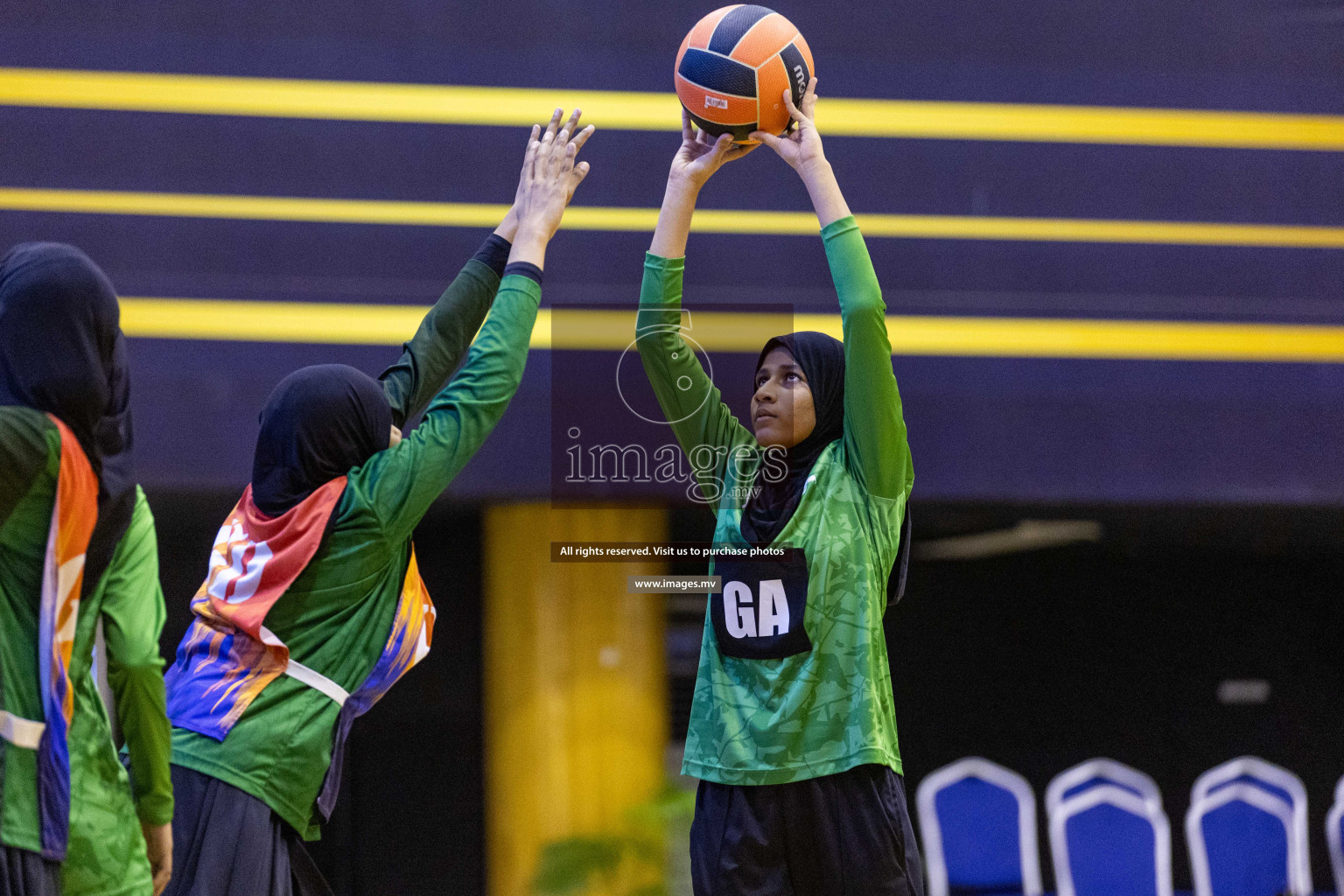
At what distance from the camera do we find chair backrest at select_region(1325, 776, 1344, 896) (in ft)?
16.5

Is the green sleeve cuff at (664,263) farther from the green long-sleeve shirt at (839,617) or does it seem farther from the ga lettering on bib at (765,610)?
the ga lettering on bib at (765,610)

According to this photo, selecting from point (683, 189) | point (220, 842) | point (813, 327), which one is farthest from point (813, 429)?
point (813, 327)

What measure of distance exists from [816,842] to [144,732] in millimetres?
1144

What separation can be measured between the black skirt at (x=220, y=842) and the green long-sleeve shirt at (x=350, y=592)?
1.1 inches

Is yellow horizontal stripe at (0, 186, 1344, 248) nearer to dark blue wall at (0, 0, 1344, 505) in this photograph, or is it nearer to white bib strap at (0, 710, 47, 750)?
dark blue wall at (0, 0, 1344, 505)

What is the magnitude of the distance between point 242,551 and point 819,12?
10.4 ft

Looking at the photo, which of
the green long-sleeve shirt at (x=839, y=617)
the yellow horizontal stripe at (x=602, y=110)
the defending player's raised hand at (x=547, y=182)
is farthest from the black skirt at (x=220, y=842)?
the yellow horizontal stripe at (x=602, y=110)

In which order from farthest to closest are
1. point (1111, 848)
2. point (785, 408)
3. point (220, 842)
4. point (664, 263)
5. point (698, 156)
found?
point (1111, 848) < point (698, 156) < point (664, 263) < point (785, 408) < point (220, 842)

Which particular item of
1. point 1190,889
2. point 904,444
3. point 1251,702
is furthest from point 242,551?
point 1251,702

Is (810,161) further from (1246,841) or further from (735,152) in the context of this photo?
(1246,841)

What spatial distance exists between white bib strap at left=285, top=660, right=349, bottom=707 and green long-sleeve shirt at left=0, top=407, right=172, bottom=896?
1.00ft

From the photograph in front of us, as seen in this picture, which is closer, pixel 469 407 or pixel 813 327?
pixel 469 407

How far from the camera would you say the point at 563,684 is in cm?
436

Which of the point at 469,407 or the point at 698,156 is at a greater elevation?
the point at 698,156
